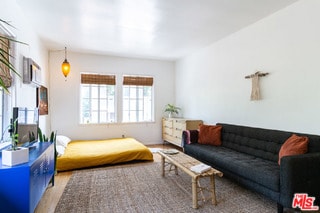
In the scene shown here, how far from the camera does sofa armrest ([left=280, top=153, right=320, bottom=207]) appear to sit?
80.5 inches

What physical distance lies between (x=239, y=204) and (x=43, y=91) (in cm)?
463

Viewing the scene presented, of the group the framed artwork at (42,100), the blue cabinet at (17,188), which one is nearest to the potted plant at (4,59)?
the blue cabinet at (17,188)

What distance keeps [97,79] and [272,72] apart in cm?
442

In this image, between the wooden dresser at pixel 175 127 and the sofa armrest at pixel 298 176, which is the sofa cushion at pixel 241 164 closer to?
the sofa armrest at pixel 298 176

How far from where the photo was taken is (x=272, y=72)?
10.8 feet

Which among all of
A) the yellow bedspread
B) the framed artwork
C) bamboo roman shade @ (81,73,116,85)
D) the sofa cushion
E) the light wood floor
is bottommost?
the light wood floor

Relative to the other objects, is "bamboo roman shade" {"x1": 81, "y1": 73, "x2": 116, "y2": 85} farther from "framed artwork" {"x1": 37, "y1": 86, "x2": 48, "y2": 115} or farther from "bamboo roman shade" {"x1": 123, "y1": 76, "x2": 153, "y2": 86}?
"framed artwork" {"x1": 37, "y1": 86, "x2": 48, "y2": 115}

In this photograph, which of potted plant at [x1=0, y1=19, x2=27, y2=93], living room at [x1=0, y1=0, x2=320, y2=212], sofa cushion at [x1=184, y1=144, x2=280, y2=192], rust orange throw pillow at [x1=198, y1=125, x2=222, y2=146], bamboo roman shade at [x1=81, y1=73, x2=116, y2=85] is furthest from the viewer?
bamboo roman shade at [x1=81, y1=73, x2=116, y2=85]

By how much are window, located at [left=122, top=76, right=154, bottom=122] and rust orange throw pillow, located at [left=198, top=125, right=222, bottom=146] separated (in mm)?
2610

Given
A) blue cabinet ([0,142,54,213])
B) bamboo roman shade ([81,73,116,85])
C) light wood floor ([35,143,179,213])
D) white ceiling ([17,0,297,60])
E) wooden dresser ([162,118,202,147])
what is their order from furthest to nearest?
bamboo roman shade ([81,73,116,85]) < wooden dresser ([162,118,202,147]) < white ceiling ([17,0,297,60]) < light wood floor ([35,143,179,213]) < blue cabinet ([0,142,54,213])

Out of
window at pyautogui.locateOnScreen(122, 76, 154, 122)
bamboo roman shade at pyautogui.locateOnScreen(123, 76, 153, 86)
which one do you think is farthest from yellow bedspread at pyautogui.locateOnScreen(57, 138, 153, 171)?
bamboo roman shade at pyautogui.locateOnScreen(123, 76, 153, 86)

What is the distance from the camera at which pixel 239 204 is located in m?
2.45

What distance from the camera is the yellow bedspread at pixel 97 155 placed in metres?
3.75

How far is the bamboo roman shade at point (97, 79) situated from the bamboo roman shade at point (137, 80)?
1.18ft
